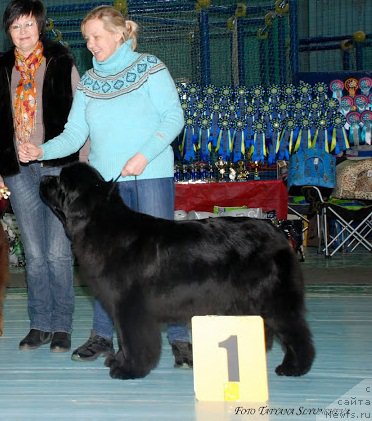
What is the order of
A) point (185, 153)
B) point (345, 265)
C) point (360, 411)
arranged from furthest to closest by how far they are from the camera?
point (185, 153), point (345, 265), point (360, 411)

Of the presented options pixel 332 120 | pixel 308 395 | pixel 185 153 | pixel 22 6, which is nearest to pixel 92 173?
pixel 22 6

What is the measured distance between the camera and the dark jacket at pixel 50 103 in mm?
3607

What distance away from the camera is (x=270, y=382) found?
3.07m

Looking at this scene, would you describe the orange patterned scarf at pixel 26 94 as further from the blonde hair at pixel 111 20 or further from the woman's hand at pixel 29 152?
the blonde hair at pixel 111 20

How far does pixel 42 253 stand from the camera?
12.3ft

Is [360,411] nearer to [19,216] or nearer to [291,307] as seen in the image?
[291,307]

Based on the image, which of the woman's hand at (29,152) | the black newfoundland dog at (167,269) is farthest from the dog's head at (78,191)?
the woman's hand at (29,152)

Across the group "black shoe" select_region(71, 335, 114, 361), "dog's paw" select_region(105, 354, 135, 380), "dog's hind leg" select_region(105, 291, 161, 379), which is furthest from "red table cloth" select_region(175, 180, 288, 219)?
"dog's hind leg" select_region(105, 291, 161, 379)

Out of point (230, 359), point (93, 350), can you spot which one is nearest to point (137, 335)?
point (230, 359)

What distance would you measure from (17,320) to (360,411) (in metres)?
2.61

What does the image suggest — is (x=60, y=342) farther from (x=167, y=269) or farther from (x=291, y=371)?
(x=291, y=371)

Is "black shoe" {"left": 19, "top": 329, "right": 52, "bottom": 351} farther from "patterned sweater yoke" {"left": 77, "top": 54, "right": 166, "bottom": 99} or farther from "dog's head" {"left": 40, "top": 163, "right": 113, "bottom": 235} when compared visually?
"patterned sweater yoke" {"left": 77, "top": 54, "right": 166, "bottom": 99}

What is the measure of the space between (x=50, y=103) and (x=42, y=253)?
744mm

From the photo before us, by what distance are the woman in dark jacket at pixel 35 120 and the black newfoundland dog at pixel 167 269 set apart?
54 cm
